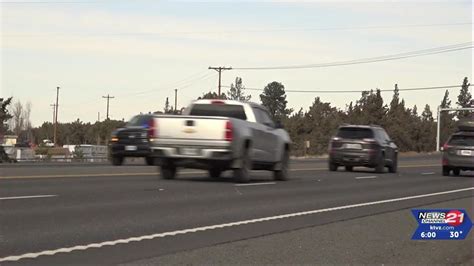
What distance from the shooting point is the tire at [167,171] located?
1630 cm

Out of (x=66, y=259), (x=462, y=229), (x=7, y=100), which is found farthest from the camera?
(x=7, y=100)

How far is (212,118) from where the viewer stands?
15.3 m

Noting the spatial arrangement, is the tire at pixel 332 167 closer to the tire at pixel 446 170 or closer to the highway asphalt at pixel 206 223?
the tire at pixel 446 170

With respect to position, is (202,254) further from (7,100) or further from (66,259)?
(7,100)

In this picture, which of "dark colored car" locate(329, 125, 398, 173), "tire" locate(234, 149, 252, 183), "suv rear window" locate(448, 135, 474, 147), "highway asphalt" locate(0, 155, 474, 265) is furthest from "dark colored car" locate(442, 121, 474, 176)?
"tire" locate(234, 149, 252, 183)

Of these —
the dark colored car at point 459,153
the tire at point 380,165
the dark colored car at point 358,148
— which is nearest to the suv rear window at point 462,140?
the dark colored car at point 459,153

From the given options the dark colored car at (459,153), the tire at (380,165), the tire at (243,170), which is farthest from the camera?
the tire at (380,165)

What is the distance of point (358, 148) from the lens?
950 inches

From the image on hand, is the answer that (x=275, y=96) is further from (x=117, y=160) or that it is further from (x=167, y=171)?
(x=167, y=171)

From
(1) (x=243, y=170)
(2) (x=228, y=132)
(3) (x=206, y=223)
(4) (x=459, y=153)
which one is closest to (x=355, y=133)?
(4) (x=459, y=153)

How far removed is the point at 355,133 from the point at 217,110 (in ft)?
29.3

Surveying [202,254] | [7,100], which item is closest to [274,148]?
[202,254]

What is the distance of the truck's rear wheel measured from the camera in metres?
16.3

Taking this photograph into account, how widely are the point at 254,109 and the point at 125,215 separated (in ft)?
25.1
